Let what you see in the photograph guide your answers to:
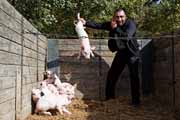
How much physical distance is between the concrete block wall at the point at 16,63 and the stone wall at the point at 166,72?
2.21 m

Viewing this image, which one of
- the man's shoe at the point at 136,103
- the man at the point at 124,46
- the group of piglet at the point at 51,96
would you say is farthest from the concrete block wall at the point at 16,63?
the man's shoe at the point at 136,103

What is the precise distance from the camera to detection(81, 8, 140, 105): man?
678 centimetres

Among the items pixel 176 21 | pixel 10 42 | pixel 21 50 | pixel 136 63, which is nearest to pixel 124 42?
pixel 136 63

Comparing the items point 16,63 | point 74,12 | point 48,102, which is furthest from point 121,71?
point 74,12

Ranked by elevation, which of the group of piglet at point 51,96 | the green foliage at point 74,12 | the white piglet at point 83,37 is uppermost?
the green foliage at point 74,12

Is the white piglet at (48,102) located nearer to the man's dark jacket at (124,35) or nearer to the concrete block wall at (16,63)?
the concrete block wall at (16,63)

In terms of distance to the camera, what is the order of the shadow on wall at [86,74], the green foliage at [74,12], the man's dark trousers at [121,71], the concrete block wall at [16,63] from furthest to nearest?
the green foliage at [74,12], the shadow on wall at [86,74], the man's dark trousers at [121,71], the concrete block wall at [16,63]

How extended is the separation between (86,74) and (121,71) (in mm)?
870

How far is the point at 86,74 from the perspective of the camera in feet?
26.0

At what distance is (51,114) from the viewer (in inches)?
236

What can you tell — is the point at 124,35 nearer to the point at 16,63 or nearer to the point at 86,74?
the point at 86,74

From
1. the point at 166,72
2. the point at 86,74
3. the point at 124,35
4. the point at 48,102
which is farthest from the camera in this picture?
the point at 86,74

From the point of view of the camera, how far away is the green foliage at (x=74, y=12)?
9.77m

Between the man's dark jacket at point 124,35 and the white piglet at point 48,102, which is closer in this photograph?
the white piglet at point 48,102
